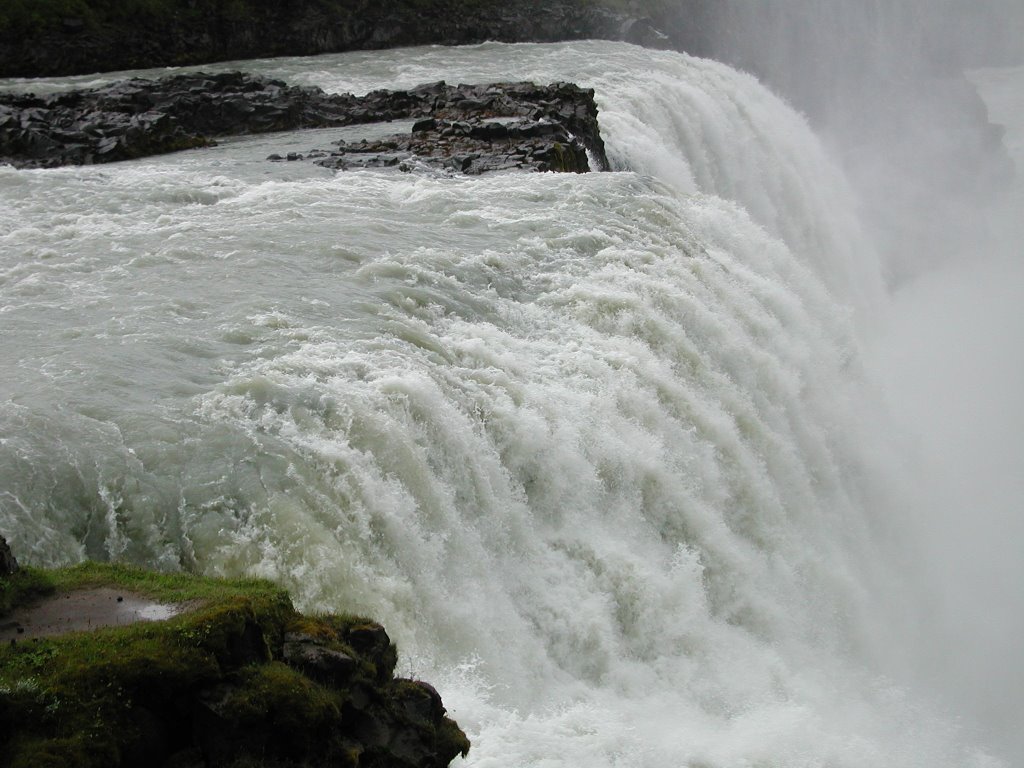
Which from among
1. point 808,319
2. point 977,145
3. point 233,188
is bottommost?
point 977,145

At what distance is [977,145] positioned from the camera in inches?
2359

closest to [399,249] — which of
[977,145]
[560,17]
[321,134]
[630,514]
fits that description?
[630,514]

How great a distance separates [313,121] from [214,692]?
24.6 m

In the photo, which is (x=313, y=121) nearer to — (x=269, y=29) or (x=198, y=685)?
(x=269, y=29)

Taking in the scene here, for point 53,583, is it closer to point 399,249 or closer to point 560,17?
point 399,249

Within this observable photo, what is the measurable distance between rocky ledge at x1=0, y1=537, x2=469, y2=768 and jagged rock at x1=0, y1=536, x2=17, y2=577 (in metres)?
0.01

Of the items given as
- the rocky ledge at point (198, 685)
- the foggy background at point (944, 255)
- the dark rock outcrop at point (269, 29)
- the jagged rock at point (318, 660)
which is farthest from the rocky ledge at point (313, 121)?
the jagged rock at point (318, 660)

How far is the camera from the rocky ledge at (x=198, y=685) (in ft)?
19.8

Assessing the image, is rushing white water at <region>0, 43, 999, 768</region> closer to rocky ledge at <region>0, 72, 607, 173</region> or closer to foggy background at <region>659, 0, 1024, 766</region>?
foggy background at <region>659, 0, 1024, 766</region>

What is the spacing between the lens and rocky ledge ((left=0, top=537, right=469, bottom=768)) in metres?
6.02

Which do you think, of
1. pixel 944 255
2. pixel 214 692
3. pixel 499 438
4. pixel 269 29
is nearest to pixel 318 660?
pixel 214 692

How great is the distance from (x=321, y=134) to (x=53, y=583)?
2121 centimetres

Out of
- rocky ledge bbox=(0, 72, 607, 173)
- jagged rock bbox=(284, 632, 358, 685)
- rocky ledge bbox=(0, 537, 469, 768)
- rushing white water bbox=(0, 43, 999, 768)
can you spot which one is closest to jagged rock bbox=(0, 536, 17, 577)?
rocky ledge bbox=(0, 537, 469, 768)

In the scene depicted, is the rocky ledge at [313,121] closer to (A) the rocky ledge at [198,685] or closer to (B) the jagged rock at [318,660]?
(A) the rocky ledge at [198,685]
